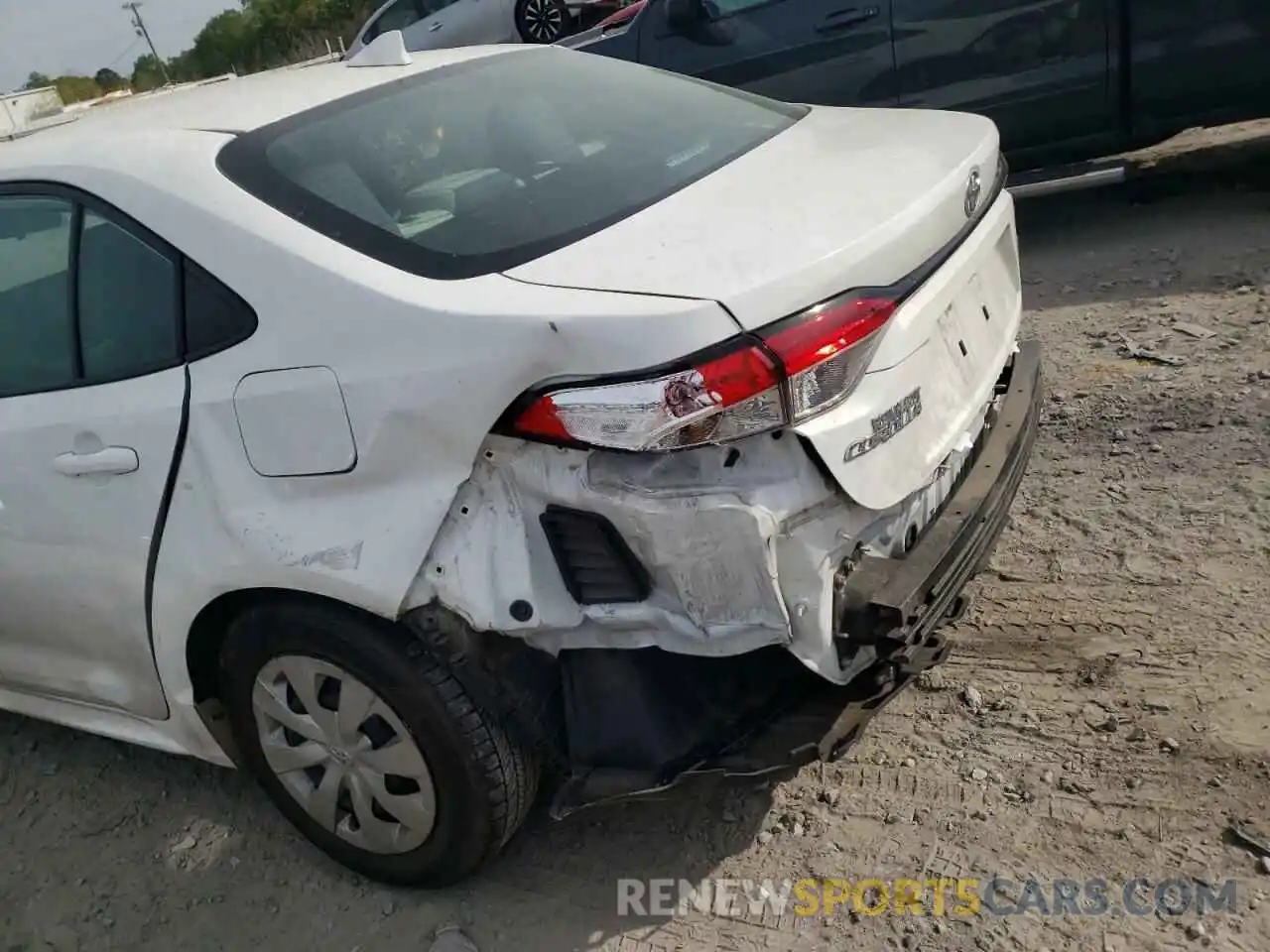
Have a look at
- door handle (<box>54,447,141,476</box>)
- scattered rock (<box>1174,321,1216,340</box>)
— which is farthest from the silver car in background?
door handle (<box>54,447,141,476</box>)

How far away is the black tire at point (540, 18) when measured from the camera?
39.6 ft

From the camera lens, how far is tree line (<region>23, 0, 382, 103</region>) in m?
45.5

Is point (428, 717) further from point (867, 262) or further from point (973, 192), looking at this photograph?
point (973, 192)

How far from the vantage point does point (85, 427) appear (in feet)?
8.09

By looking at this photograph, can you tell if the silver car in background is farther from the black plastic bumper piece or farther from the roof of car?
the black plastic bumper piece

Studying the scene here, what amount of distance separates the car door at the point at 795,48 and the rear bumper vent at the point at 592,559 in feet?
14.6

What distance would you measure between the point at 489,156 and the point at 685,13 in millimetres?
3706

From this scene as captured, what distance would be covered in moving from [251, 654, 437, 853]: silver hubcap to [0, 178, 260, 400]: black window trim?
2.20ft

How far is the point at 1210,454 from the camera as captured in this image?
349cm

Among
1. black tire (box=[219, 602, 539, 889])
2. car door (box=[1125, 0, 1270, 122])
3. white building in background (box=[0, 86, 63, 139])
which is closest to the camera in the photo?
black tire (box=[219, 602, 539, 889])

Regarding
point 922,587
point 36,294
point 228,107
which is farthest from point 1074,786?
point 36,294

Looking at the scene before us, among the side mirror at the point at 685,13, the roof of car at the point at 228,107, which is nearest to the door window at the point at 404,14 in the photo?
the side mirror at the point at 685,13

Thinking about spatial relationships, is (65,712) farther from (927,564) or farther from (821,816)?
(927,564)

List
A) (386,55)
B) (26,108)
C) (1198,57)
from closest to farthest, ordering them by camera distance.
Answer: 1. (386,55)
2. (1198,57)
3. (26,108)
